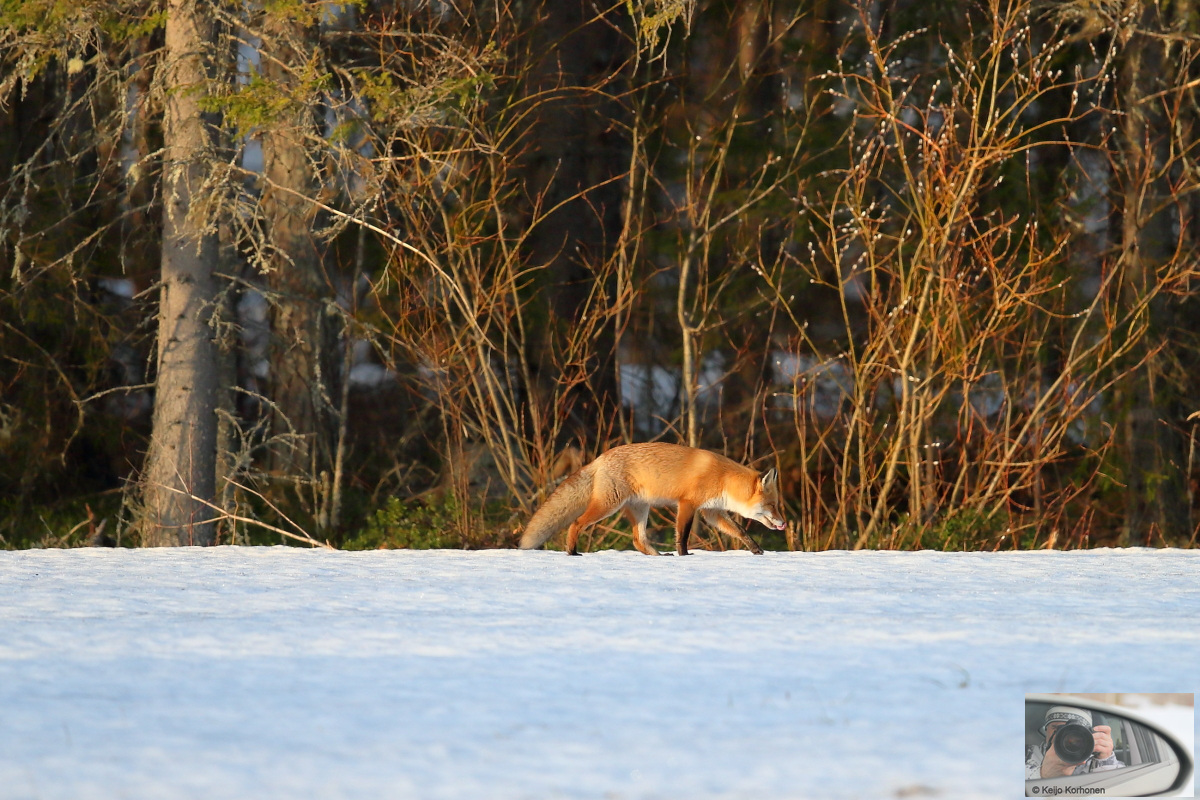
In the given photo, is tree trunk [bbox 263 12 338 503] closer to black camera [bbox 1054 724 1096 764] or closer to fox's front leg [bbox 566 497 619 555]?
fox's front leg [bbox 566 497 619 555]

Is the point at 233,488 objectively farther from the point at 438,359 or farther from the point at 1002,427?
the point at 1002,427

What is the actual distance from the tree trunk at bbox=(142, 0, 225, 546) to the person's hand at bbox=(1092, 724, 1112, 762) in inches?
360

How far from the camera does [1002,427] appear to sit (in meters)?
10.3

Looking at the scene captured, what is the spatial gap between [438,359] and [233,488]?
12.9 feet

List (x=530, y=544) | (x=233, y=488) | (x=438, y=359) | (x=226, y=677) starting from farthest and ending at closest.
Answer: (x=233, y=488)
(x=438, y=359)
(x=530, y=544)
(x=226, y=677)

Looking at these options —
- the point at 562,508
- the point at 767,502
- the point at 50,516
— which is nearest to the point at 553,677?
the point at 562,508

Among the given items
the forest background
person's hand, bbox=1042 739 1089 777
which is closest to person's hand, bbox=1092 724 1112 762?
person's hand, bbox=1042 739 1089 777

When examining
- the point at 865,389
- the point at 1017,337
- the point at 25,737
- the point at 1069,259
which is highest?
the point at 1069,259

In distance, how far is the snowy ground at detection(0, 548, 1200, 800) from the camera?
11.1ft

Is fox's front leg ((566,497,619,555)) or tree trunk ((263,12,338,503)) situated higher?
tree trunk ((263,12,338,503))

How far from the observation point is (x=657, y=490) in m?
8.49

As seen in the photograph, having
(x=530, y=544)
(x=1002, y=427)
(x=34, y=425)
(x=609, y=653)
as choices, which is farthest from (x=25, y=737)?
(x=34, y=425)

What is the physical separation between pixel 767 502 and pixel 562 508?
1.31 meters

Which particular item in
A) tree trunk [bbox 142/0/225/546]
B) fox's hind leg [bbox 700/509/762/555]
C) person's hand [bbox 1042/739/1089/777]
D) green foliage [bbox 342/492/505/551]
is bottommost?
person's hand [bbox 1042/739/1089/777]
